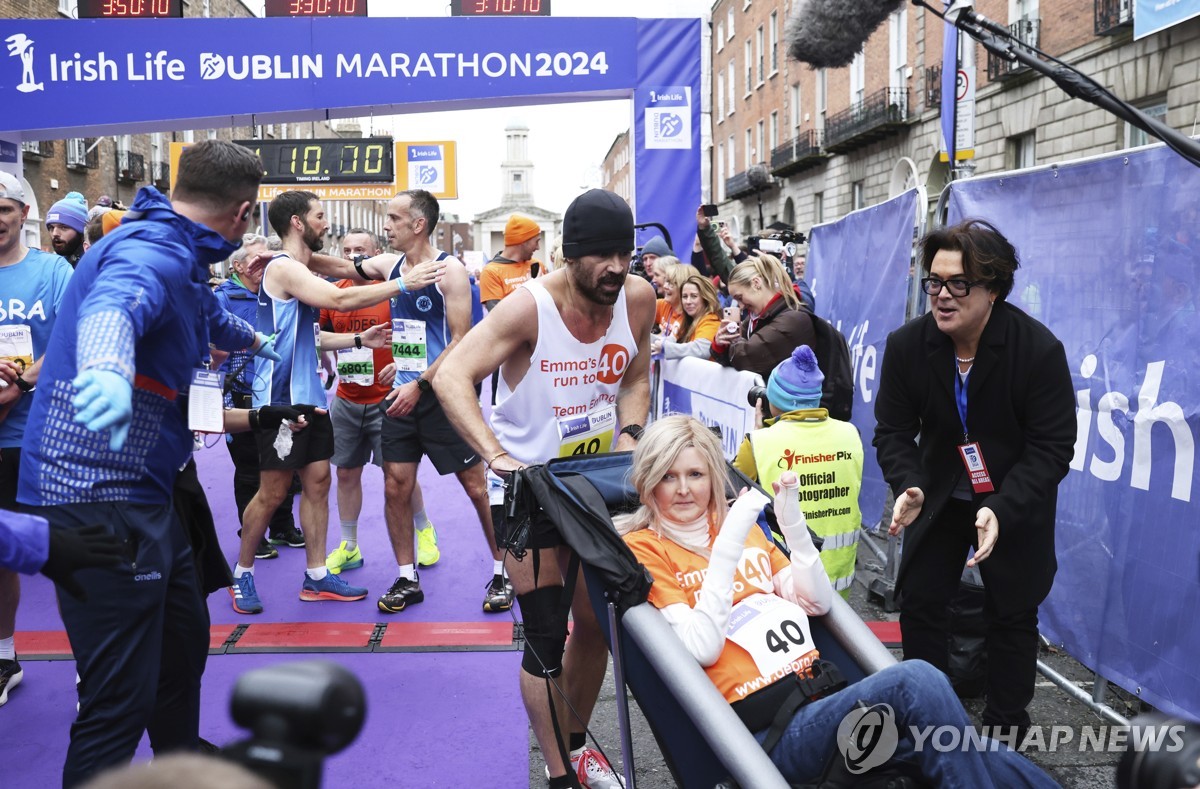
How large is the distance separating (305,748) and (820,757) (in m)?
1.85

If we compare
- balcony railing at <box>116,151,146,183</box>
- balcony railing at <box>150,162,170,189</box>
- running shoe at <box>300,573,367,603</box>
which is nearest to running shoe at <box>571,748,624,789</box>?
running shoe at <box>300,573,367,603</box>

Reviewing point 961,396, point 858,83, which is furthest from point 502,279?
point 858,83

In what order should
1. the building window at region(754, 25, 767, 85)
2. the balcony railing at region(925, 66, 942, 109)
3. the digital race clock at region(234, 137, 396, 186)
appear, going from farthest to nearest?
the building window at region(754, 25, 767, 85) < the balcony railing at region(925, 66, 942, 109) < the digital race clock at region(234, 137, 396, 186)

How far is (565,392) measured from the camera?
3.57m

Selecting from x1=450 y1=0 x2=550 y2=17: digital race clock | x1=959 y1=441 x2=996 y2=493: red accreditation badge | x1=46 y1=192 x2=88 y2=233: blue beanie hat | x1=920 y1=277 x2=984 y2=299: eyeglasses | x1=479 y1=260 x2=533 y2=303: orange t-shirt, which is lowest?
x1=959 y1=441 x2=996 y2=493: red accreditation badge

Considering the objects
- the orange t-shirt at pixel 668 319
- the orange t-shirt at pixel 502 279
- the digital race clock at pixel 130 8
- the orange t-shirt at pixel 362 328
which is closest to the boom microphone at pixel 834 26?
the orange t-shirt at pixel 362 328

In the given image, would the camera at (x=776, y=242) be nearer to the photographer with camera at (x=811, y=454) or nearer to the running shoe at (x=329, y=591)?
the photographer with camera at (x=811, y=454)

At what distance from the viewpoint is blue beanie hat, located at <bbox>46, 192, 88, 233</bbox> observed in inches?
211

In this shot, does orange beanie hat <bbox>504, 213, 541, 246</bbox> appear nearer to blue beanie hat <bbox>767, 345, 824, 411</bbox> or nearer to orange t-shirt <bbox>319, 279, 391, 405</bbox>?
orange t-shirt <bbox>319, 279, 391, 405</bbox>

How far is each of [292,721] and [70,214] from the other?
17.8 feet

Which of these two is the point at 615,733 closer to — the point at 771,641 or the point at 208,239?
the point at 771,641

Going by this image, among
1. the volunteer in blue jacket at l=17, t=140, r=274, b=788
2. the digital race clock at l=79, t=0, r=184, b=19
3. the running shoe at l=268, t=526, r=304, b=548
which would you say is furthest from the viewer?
the digital race clock at l=79, t=0, r=184, b=19

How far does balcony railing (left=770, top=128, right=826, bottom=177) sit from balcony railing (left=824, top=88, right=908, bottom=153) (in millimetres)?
1581

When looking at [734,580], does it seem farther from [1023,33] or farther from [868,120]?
[868,120]
